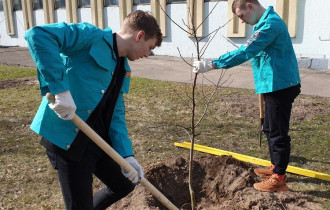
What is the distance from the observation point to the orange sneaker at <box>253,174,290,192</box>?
3416 mm

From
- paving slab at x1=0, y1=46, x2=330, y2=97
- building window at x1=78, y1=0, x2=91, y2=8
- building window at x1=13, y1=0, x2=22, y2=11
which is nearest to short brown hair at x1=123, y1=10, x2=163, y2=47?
paving slab at x1=0, y1=46, x2=330, y2=97

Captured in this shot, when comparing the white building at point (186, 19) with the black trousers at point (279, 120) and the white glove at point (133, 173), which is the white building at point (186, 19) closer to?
the black trousers at point (279, 120)

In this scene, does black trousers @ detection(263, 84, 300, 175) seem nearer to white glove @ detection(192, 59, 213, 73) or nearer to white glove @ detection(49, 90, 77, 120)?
white glove @ detection(192, 59, 213, 73)

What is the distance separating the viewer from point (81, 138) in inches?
80.4

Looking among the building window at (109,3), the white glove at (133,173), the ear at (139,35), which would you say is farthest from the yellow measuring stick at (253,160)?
the building window at (109,3)

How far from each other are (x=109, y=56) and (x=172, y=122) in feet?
12.0

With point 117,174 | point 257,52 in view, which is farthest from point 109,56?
point 257,52

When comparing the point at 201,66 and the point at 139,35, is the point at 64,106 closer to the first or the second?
the point at 139,35

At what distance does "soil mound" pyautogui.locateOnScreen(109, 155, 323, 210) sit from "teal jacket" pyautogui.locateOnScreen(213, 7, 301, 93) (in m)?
0.91

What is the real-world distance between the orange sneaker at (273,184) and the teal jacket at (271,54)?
85cm

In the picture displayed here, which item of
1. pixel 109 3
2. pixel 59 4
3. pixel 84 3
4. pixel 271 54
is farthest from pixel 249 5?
pixel 59 4

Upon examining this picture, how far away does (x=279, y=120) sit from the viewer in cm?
329

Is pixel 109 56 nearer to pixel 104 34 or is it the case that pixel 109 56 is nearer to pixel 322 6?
pixel 104 34

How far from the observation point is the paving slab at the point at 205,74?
26.2ft
